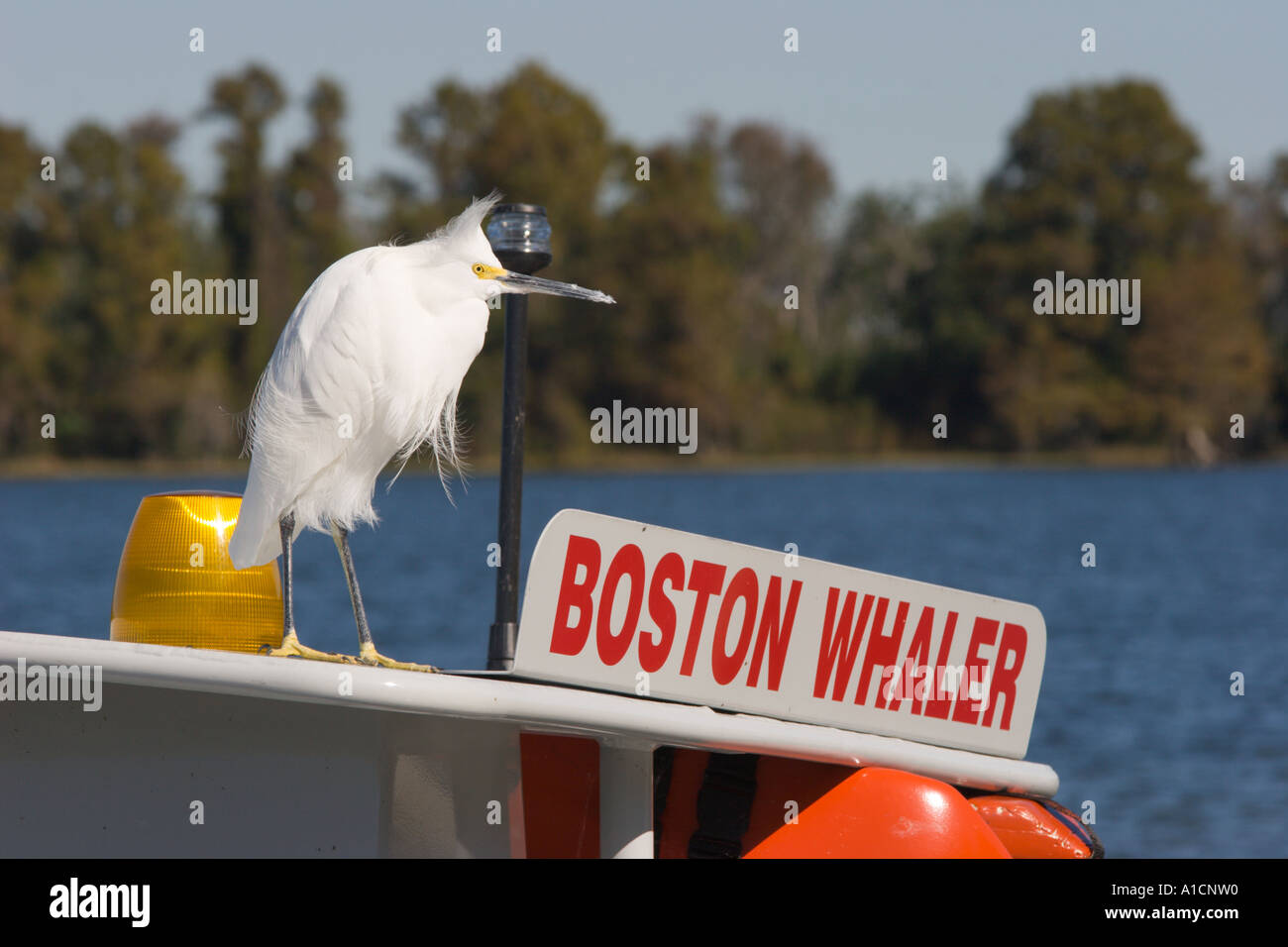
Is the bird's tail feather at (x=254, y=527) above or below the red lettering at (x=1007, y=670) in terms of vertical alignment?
above

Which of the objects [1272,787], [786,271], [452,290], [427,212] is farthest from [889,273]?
[452,290]

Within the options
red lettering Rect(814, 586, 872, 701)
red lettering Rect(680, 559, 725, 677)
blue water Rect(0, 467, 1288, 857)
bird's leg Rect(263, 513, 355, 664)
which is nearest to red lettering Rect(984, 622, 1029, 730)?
red lettering Rect(814, 586, 872, 701)

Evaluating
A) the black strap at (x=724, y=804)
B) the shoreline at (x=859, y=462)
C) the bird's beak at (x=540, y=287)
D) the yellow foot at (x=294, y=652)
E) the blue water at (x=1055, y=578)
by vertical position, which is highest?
the bird's beak at (x=540, y=287)

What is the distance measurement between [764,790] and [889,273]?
91.5 meters

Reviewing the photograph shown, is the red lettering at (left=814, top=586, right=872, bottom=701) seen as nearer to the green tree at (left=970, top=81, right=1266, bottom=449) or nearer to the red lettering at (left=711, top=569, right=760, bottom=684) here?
the red lettering at (left=711, top=569, right=760, bottom=684)

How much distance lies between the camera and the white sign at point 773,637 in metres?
3.70

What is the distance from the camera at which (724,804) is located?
426cm

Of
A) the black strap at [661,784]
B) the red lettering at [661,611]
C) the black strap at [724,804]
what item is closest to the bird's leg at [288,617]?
the red lettering at [661,611]

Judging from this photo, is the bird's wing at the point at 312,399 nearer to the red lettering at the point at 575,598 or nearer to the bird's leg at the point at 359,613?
the bird's leg at the point at 359,613

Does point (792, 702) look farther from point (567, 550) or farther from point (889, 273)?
point (889, 273)

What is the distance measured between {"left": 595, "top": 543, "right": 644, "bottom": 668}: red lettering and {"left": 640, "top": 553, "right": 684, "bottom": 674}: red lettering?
0.04 metres

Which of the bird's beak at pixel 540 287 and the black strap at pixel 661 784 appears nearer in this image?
the black strap at pixel 661 784

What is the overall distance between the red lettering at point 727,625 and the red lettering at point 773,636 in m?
0.03

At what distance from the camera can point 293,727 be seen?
379 centimetres
